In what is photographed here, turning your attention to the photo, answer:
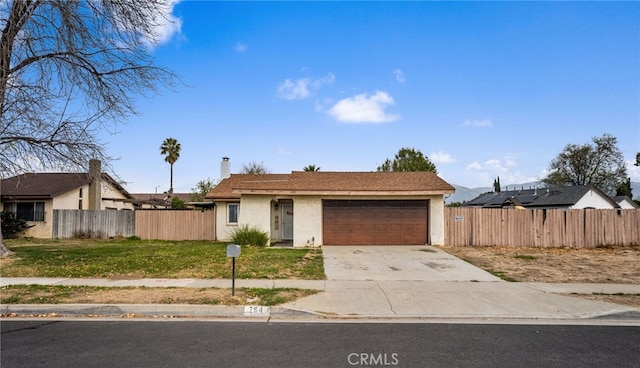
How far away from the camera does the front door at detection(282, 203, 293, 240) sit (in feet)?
75.8

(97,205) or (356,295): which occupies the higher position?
(97,205)

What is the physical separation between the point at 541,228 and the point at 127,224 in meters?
22.8

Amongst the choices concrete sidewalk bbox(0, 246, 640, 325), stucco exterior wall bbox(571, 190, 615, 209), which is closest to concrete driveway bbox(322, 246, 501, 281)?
concrete sidewalk bbox(0, 246, 640, 325)

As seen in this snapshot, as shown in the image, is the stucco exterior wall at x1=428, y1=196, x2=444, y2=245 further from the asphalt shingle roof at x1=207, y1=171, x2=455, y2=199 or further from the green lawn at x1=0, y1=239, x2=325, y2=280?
the green lawn at x1=0, y1=239, x2=325, y2=280

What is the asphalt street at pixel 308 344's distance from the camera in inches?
202

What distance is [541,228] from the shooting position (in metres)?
20.3

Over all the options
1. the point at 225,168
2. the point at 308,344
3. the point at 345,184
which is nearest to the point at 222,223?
the point at 225,168

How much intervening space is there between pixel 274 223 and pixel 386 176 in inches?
261

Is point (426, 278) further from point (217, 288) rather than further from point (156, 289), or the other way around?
point (156, 289)

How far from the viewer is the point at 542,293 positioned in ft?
30.5

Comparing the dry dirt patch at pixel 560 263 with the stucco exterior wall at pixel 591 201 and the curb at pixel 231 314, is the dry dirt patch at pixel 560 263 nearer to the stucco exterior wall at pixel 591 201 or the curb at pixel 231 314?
the curb at pixel 231 314

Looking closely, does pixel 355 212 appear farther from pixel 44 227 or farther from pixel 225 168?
pixel 44 227

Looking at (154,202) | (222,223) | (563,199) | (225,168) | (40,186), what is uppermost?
(225,168)

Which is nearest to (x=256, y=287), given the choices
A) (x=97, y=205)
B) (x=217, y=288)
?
(x=217, y=288)
